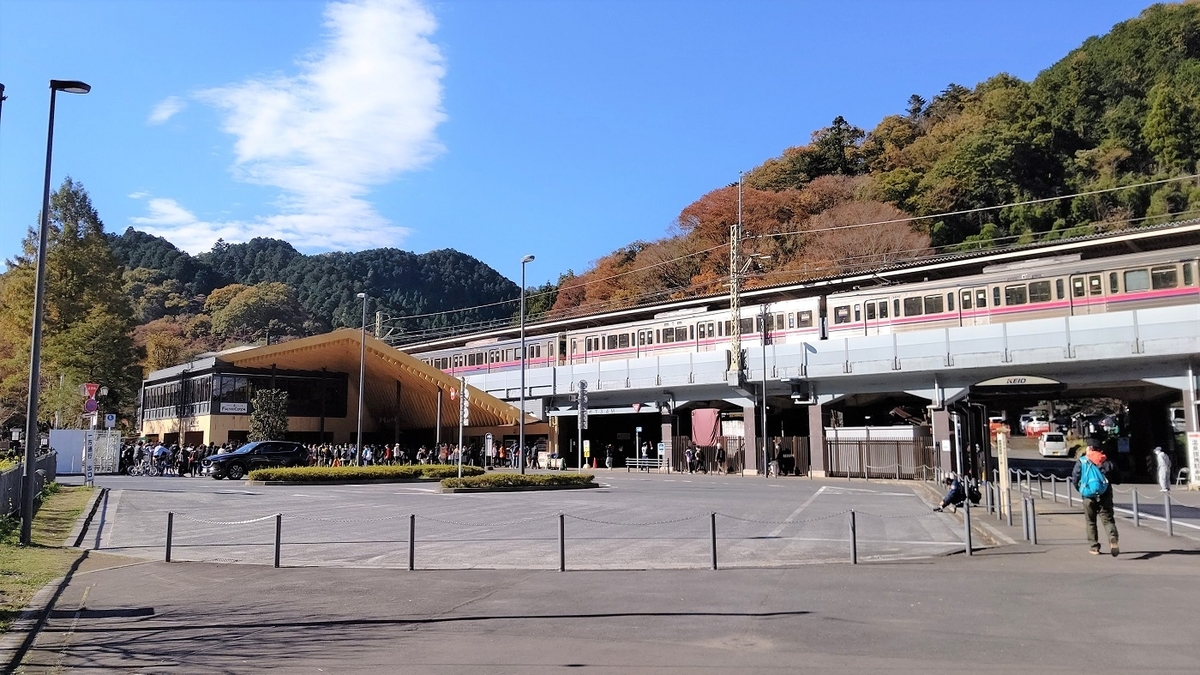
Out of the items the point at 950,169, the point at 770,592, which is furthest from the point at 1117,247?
the point at 770,592

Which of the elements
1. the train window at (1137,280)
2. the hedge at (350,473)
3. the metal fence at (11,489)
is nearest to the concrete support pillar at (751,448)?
the hedge at (350,473)

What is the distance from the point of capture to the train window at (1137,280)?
35594 mm

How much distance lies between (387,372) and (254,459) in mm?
21733

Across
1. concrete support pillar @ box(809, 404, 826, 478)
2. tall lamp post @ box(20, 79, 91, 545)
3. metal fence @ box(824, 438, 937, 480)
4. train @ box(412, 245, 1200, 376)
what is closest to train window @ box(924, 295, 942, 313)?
train @ box(412, 245, 1200, 376)

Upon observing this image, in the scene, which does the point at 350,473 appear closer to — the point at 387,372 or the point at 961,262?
the point at 387,372

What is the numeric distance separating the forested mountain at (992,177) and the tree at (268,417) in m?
34.4

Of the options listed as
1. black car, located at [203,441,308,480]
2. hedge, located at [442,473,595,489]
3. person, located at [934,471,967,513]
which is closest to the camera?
person, located at [934,471,967,513]

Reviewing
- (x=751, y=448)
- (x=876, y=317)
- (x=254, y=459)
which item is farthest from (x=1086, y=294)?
(x=254, y=459)

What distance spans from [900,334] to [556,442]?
28.0m

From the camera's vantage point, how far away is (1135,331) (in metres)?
34.1

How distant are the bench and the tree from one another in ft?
67.1

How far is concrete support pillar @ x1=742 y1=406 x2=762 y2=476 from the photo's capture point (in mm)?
47062

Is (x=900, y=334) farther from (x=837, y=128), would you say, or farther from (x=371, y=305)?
(x=371, y=305)

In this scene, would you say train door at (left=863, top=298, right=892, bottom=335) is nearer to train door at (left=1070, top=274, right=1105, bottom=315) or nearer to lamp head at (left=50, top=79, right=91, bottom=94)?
train door at (left=1070, top=274, right=1105, bottom=315)
